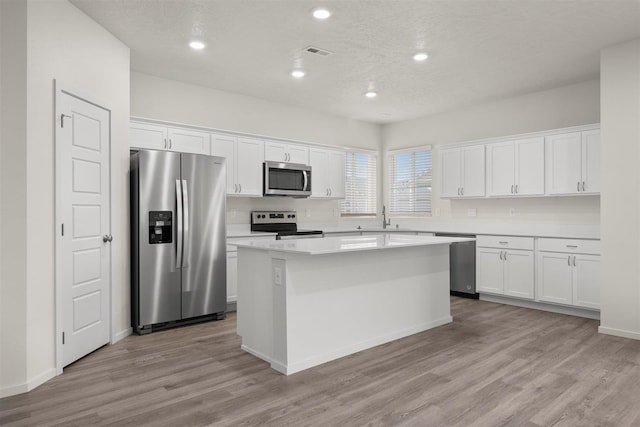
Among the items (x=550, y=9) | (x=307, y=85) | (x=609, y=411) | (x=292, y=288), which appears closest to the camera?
(x=609, y=411)

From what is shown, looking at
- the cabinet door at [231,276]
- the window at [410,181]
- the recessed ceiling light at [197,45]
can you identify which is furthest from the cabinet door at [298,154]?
the recessed ceiling light at [197,45]

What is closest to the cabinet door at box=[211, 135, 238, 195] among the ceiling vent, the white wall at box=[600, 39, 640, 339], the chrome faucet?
the ceiling vent

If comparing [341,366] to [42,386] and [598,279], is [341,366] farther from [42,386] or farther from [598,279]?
[598,279]

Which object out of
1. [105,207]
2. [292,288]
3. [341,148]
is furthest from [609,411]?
[341,148]

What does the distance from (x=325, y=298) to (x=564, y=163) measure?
355 cm

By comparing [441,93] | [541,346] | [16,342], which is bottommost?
[541,346]

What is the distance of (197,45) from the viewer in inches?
157

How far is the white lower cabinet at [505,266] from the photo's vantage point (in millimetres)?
5176

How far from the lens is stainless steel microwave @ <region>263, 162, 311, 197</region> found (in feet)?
18.4

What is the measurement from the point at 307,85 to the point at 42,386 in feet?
13.4

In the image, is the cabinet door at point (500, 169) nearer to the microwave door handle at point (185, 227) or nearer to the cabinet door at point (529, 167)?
the cabinet door at point (529, 167)

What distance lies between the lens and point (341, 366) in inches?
127

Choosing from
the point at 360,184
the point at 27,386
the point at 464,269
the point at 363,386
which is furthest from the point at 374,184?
the point at 27,386

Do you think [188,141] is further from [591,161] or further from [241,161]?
[591,161]
